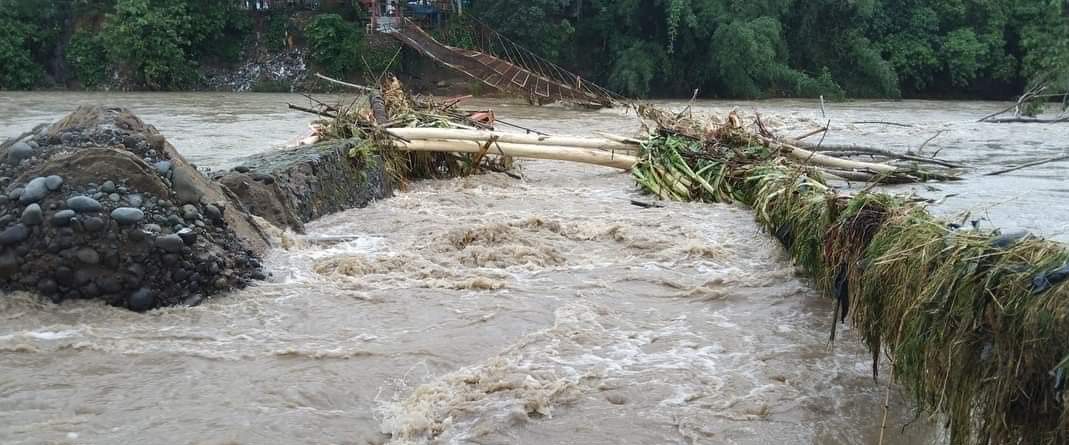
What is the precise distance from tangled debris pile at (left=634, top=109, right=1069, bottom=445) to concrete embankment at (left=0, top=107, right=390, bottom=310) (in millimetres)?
3441

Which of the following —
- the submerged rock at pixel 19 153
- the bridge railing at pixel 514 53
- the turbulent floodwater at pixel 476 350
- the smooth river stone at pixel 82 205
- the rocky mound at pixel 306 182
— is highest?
the bridge railing at pixel 514 53

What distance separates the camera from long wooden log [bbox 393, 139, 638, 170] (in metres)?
9.50

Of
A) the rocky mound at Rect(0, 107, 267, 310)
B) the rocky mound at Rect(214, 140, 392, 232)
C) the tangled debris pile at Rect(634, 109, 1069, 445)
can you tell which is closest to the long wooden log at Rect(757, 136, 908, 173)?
the rocky mound at Rect(214, 140, 392, 232)

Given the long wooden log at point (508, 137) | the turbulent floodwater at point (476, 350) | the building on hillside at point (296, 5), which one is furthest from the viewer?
the building on hillside at point (296, 5)

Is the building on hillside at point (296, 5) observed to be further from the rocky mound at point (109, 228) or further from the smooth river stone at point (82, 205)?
the smooth river stone at point (82, 205)

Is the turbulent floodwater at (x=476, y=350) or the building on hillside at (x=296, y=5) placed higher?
the building on hillside at (x=296, y=5)

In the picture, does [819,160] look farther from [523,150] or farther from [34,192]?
[34,192]

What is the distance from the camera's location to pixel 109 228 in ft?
15.6

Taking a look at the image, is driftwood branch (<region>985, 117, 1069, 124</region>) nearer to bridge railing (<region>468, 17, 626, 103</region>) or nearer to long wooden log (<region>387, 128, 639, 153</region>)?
long wooden log (<region>387, 128, 639, 153</region>)

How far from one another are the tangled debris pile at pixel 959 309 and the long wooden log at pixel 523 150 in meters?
4.94

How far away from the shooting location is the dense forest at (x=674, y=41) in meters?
28.7

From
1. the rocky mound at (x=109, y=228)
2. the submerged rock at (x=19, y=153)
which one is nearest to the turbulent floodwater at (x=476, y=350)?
the rocky mound at (x=109, y=228)

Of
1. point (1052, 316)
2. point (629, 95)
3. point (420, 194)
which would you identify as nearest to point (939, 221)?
point (1052, 316)

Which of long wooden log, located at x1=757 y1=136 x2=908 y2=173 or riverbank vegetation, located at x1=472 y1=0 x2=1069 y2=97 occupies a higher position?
riverbank vegetation, located at x1=472 y1=0 x2=1069 y2=97
